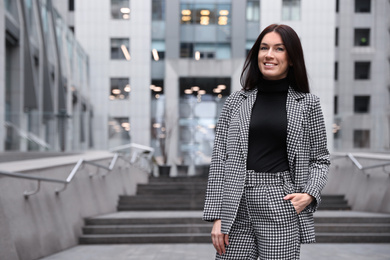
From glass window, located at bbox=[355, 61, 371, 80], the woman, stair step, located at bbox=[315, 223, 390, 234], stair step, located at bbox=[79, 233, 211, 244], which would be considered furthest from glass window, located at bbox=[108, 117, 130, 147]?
glass window, located at bbox=[355, 61, 371, 80]

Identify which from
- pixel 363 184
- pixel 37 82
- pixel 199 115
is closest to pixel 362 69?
pixel 199 115

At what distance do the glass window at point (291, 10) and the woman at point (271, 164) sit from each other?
30.6m

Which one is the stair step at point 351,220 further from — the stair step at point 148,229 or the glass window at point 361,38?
the glass window at point 361,38

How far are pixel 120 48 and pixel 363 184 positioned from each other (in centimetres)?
2424

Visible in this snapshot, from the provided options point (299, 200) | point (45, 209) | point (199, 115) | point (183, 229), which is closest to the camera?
point (299, 200)

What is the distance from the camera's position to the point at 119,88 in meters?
32.3

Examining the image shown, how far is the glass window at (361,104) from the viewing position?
40.4 meters

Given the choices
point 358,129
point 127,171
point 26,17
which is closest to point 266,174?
point 127,171

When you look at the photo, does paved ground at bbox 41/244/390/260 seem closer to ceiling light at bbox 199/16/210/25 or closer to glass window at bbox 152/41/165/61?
ceiling light at bbox 199/16/210/25

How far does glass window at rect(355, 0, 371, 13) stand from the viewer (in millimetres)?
40500

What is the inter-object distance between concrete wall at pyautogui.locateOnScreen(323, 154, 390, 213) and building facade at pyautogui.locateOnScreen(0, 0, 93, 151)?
31.5 feet

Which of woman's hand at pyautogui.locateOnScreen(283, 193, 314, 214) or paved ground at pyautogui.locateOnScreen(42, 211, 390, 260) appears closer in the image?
woman's hand at pyautogui.locateOnScreen(283, 193, 314, 214)

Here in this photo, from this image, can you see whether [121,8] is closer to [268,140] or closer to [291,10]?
[291,10]

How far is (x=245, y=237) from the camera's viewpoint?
2.21 meters
